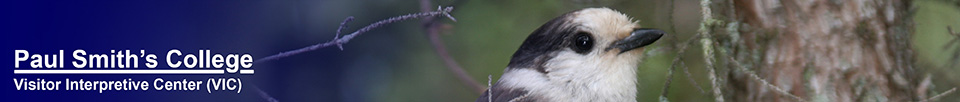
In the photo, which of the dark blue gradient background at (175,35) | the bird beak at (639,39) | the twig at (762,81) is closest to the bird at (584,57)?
the bird beak at (639,39)

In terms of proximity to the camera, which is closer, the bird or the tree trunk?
the tree trunk

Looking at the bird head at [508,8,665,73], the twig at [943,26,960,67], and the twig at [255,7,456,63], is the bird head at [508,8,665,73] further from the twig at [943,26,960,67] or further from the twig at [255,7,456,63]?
the twig at [943,26,960,67]

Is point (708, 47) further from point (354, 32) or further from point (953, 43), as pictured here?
point (354, 32)

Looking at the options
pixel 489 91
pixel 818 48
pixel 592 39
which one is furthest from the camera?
pixel 489 91

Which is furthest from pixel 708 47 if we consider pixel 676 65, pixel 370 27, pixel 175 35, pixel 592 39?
pixel 175 35

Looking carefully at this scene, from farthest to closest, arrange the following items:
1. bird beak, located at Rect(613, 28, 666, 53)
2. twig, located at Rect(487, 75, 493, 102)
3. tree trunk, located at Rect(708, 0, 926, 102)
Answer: twig, located at Rect(487, 75, 493, 102) → bird beak, located at Rect(613, 28, 666, 53) → tree trunk, located at Rect(708, 0, 926, 102)

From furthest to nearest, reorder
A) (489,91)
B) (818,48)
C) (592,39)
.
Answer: (489,91) < (592,39) < (818,48)

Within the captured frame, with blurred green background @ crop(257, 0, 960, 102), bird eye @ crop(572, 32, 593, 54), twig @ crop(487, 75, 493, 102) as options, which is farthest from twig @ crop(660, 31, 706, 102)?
twig @ crop(487, 75, 493, 102)
